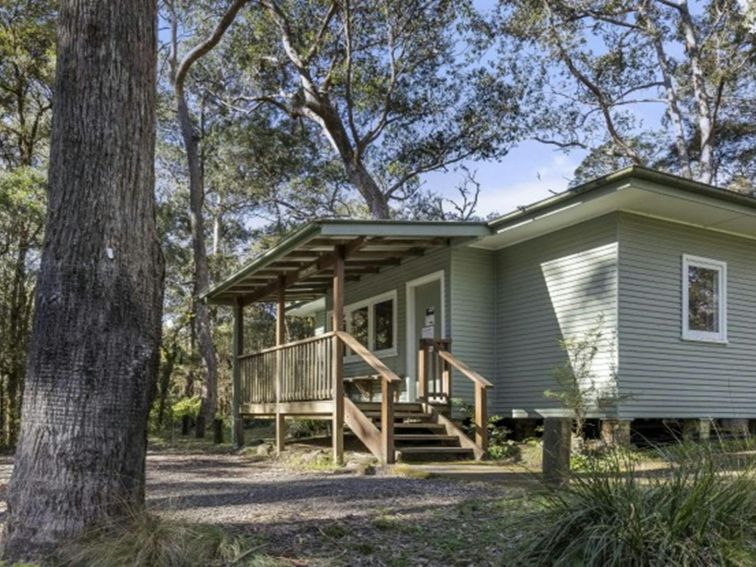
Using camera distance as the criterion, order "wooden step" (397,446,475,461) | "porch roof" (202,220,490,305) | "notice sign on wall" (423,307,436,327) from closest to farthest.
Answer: "wooden step" (397,446,475,461), "porch roof" (202,220,490,305), "notice sign on wall" (423,307,436,327)

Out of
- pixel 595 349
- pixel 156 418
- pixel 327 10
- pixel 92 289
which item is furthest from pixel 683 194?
pixel 156 418

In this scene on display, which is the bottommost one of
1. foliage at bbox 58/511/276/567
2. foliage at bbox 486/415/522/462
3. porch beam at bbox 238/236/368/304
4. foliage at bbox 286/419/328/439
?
foliage at bbox 286/419/328/439

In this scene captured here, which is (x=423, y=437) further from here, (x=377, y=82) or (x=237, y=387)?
(x=377, y=82)

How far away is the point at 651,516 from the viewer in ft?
10.2

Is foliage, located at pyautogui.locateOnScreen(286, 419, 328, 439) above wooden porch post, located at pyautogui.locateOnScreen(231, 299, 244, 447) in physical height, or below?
below

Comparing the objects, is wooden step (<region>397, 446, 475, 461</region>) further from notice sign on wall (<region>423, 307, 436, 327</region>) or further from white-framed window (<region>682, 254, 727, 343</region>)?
white-framed window (<region>682, 254, 727, 343</region>)

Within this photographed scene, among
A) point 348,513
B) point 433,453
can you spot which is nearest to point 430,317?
point 433,453

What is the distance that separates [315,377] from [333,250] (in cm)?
189

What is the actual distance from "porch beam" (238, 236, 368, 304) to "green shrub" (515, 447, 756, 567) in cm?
654

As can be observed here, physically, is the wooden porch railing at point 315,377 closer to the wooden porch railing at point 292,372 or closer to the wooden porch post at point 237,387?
the wooden porch railing at point 292,372

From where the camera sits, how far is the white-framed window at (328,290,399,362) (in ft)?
44.0

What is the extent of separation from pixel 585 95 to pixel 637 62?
6.08ft

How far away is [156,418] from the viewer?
81.1 feet

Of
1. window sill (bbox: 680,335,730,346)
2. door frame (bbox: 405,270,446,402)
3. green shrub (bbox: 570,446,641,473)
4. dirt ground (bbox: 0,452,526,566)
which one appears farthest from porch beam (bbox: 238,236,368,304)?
green shrub (bbox: 570,446,641,473)
